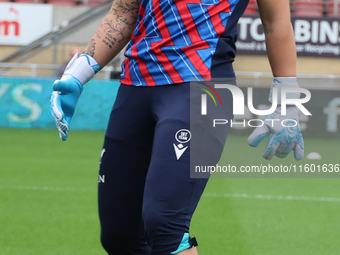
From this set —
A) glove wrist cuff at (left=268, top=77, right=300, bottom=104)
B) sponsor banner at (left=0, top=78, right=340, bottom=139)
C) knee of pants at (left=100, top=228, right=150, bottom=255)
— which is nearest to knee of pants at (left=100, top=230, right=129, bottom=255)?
knee of pants at (left=100, top=228, right=150, bottom=255)

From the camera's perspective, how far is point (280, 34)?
1.91 m

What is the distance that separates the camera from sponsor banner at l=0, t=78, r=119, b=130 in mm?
10250

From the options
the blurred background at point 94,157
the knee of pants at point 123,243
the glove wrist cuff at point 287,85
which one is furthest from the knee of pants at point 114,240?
the blurred background at point 94,157

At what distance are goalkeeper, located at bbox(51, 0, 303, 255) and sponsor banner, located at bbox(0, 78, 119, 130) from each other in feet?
27.6

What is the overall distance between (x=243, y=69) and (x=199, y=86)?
40.3ft

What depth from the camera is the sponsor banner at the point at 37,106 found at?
1025 centimetres

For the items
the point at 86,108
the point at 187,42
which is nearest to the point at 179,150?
the point at 187,42

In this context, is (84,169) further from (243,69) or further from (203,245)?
(243,69)

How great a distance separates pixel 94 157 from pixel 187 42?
17.8 feet

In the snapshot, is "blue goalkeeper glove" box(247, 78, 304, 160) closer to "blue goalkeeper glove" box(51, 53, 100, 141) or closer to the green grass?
"blue goalkeeper glove" box(51, 53, 100, 141)

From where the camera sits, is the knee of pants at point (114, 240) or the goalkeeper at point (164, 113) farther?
the knee of pants at point (114, 240)

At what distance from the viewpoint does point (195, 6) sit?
1.82 meters

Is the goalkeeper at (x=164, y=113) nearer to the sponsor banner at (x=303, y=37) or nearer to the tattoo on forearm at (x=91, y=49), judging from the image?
the tattoo on forearm at (x=91, y=49)

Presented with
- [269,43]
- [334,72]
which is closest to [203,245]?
[269,43]
